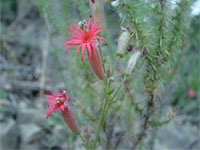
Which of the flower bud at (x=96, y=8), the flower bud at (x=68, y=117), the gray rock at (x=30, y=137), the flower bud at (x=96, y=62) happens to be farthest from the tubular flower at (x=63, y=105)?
the gray rock at (x=30, y=137)

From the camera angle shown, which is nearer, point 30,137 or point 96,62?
point 96,62

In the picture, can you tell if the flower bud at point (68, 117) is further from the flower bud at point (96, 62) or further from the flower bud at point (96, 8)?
the flower bud at point (96, 8)

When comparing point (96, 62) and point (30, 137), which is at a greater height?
point (96, 62)

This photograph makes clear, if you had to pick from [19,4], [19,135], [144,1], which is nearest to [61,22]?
[144,1]

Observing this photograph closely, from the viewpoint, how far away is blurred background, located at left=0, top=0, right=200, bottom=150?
139 cm

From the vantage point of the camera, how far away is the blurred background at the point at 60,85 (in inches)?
54.6

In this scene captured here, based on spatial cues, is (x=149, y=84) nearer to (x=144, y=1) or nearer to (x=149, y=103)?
(x=149, y=103)

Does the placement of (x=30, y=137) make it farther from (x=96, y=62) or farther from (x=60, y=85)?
(x=96, y=62)

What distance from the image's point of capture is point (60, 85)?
256 cm

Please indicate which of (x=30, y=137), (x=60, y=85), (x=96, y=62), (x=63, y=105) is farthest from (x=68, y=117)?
(x=60, y=85)

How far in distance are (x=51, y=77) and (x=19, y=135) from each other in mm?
1269

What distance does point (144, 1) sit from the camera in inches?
38.3

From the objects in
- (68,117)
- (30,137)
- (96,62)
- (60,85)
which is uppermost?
(96,62)

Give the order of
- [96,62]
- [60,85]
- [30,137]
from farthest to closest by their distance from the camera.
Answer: [60,85] < [30,137] < [96,62]
